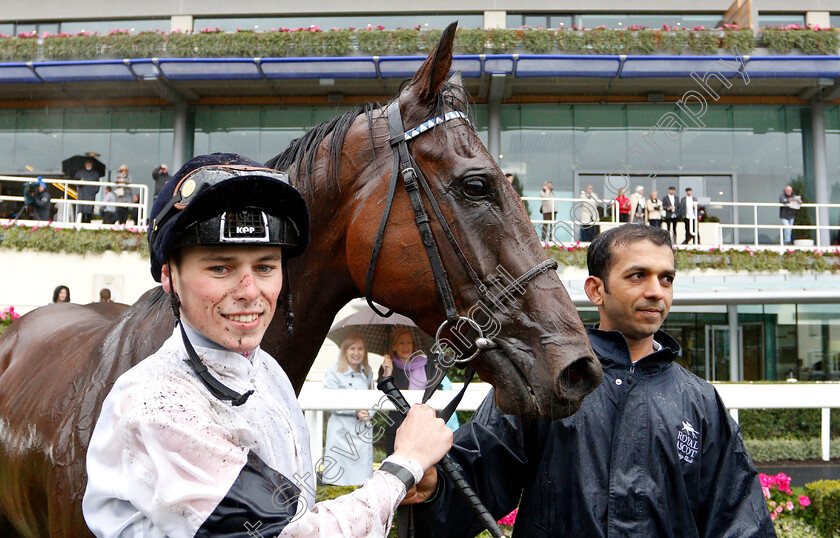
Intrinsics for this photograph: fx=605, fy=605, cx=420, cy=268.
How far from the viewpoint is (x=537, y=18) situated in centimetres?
1766

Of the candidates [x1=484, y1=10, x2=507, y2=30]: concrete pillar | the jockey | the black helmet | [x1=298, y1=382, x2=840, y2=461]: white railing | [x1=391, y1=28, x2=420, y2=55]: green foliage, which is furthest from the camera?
[x1=484, y1=10, x2=507, y2=30]: concrete pillar

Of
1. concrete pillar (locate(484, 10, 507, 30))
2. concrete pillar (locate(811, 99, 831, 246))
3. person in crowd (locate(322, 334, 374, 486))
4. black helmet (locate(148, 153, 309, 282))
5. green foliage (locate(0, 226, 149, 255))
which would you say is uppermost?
concrete pillar (locate(484, 10, 507, 30))

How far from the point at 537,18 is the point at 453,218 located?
58.2 feet

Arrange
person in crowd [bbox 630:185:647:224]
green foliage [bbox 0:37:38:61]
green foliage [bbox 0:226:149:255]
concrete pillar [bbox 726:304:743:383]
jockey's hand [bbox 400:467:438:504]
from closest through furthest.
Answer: jockey's hand [bbox 400:467:438:504] < person in crowd [bbox 630:185:647:224] < green foliage [bbox 0:226:149:255] < concrete pillar [bbox 726:304:743:383] < green foliage [bbox 0:37:38:61]

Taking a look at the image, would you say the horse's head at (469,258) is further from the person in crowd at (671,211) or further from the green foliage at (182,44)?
the green foliage at (182,44)

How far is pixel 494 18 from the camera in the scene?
56.6 feet

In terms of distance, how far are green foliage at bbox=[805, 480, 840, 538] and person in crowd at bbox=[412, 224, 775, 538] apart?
2.82 metres

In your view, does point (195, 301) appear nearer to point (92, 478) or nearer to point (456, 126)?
point (92, 478)

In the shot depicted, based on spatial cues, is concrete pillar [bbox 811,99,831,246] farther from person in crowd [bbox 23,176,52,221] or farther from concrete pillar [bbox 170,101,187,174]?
person in crowd [bbox 23,176,52,221]

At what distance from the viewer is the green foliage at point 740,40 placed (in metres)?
15.3

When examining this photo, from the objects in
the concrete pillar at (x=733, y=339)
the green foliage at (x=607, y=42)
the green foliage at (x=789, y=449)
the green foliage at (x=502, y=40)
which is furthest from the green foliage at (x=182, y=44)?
the green foliage at (x=789, y=449)

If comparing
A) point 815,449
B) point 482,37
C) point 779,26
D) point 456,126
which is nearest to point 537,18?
point 482,37

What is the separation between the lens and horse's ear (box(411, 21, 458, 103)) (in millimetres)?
1796

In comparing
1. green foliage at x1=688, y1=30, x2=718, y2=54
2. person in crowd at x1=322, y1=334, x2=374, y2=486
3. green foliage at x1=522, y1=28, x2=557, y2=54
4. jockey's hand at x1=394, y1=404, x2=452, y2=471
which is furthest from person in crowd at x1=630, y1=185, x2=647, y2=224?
jockey's hand at x1=394, y1=404, x2=452, y2=471
